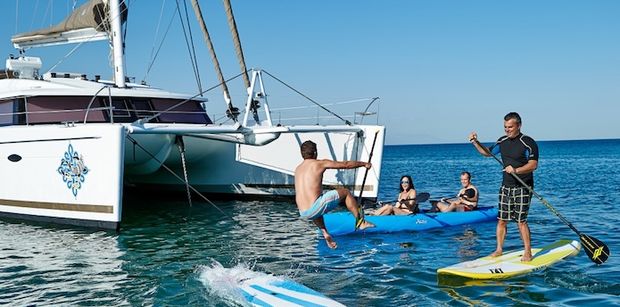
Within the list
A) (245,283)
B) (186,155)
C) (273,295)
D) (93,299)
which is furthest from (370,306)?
(186,155)

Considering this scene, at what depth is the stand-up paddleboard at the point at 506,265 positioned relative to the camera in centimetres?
755

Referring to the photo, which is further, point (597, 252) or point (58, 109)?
point (58, 109)

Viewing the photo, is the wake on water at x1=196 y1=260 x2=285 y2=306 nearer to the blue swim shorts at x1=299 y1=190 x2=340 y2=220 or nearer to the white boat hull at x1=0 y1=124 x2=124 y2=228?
the blue swim shorts at x1=299 y1=190 x2=340 y2=220

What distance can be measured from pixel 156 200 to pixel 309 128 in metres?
6.27

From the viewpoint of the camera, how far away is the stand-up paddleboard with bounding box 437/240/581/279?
755 cm

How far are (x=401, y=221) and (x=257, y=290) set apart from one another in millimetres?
5447

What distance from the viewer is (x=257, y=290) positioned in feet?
22.7

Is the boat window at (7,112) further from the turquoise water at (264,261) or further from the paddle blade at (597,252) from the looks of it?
the paddle blade at (597,252)

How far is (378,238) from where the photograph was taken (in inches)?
440

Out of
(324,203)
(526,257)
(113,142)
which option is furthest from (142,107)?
(526,257)

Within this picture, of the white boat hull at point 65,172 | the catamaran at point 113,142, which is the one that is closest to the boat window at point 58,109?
the catamaran at point 113,142

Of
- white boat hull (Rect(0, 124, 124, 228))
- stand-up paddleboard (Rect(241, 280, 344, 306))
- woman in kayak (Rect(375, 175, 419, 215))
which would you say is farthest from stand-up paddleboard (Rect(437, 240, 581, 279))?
white boat hull (Rect(0, 124, 124, 228))

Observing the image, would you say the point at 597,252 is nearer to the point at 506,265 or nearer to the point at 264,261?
the point at 506,265

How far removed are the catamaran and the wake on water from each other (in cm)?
356
